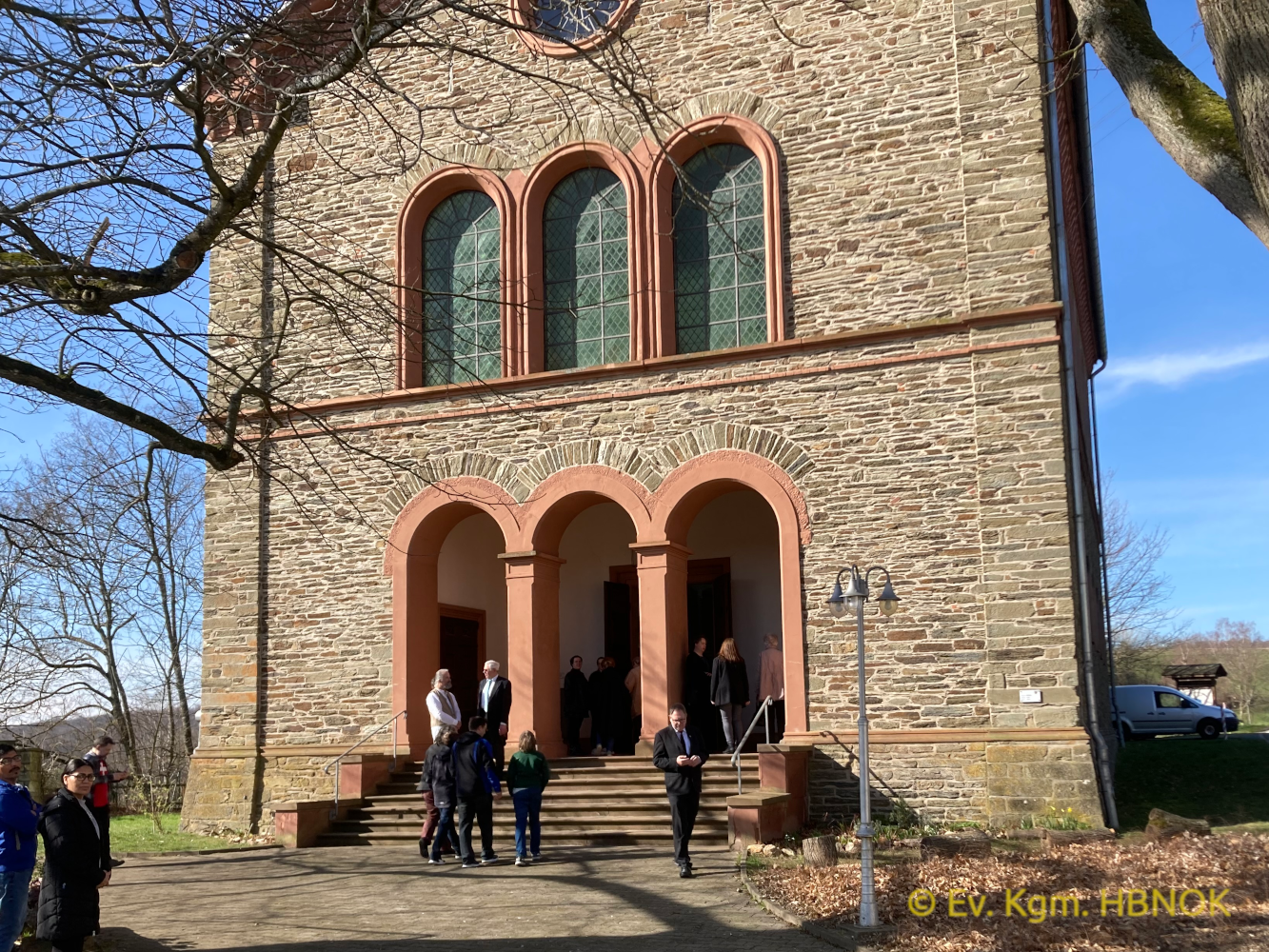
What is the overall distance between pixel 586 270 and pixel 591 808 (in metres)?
7.15

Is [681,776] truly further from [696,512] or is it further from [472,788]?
[696,512]

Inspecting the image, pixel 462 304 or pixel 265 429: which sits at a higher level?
pixel 462 304

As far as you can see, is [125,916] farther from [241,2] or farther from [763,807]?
[241,2]

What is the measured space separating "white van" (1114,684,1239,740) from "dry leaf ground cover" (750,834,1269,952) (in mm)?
19875

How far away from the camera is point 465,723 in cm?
1817

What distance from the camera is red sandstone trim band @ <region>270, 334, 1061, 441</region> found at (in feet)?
46.9

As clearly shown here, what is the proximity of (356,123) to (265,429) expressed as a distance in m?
8.67

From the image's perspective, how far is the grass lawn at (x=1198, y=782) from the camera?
1370 cm

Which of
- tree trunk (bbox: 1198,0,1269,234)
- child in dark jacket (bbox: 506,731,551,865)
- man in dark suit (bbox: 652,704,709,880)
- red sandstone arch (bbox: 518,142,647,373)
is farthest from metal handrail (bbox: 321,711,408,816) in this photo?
tree trunk (bbox: 1198,0,1269,234)

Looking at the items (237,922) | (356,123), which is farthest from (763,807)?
(356,123)

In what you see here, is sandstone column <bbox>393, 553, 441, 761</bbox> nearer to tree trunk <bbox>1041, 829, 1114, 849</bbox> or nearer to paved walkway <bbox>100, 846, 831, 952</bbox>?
paved walkway <bbox>100, 846, 831, 952</bbox>

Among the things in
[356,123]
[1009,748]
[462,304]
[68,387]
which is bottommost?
[1009,748]

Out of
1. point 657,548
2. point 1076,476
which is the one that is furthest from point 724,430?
point 1076,476

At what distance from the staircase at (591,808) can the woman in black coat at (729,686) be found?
0.44 meters
